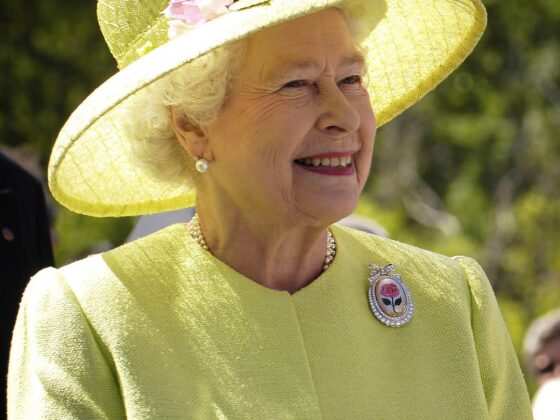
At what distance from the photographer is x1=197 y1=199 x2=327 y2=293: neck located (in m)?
3.10

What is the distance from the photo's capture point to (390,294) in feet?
10.6

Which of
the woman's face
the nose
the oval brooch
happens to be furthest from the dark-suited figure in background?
the nose

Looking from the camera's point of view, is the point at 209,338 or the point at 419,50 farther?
the point at 419,50

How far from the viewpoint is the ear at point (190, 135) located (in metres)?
3.14

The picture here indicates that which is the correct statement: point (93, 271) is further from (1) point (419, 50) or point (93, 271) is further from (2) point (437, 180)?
(2) point (437, 180)

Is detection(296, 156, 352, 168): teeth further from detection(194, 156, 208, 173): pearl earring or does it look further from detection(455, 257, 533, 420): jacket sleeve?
detection(455, 257, 533, 420): jacket sleeve

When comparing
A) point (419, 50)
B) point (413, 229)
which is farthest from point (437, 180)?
point (419, 50)

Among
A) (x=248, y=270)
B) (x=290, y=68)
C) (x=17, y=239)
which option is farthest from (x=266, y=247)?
(x=17, y=239)

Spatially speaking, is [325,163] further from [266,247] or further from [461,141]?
[461,141]

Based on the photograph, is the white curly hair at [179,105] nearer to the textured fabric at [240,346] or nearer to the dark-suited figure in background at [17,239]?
the textured fabric at [240,346]

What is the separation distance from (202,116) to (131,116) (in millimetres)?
233

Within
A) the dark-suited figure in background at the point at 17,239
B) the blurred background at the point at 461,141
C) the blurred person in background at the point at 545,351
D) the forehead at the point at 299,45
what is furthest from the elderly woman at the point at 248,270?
the blurred person in background at the point at 545,351

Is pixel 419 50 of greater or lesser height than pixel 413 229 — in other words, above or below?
above

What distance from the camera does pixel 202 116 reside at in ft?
10.1
